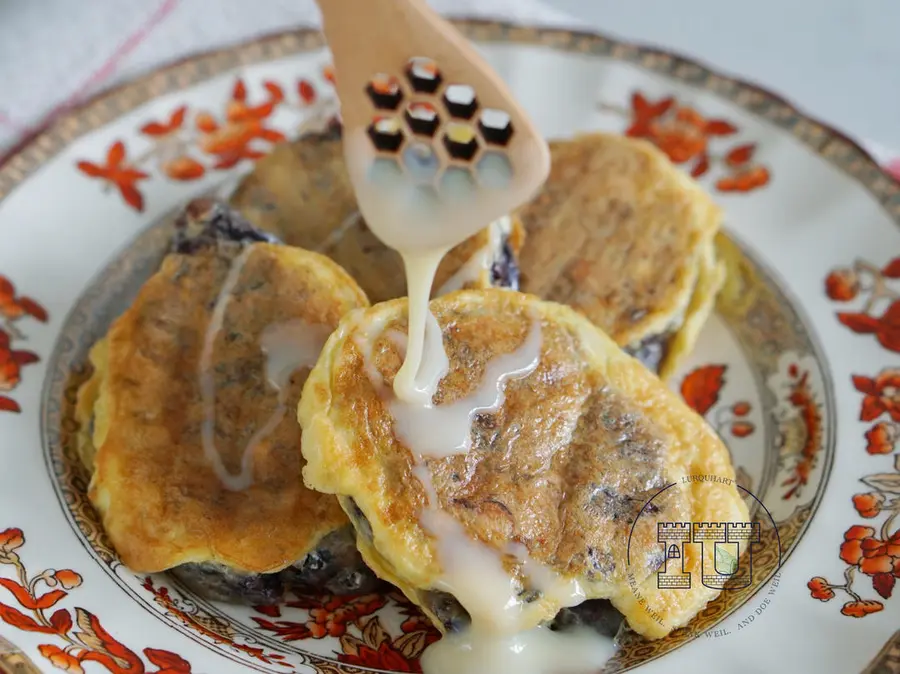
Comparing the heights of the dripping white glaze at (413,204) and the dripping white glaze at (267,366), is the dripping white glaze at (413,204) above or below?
above

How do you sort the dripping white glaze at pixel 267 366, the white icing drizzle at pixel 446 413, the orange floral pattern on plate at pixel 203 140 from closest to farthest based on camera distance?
the white icing drizzle at pixel 446 413 < the dripping white glaze at pixel 267 366 < the orange floral pattern on plate at pixel 203 140

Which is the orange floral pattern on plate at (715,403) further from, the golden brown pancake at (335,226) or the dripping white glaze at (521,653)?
the dripping white glaze at (521,653)

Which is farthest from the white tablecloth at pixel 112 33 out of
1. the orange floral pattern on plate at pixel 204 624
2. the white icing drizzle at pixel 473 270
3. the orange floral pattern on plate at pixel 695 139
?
the orange floral pattern on plate at pixel 204 624

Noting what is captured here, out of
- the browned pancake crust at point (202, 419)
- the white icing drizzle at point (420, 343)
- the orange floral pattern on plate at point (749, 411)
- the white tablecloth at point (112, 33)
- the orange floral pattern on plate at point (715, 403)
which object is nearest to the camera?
the white icing drizzle at point (420, 343)

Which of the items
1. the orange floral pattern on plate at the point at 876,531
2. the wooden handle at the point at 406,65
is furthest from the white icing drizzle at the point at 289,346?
the orange floral pattern on plate at the point at 876,531

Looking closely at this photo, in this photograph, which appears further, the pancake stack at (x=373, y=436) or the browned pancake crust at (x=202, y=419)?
the browned pancake crust at (x=202, y=419)

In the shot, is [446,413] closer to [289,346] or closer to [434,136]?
[289,346]
